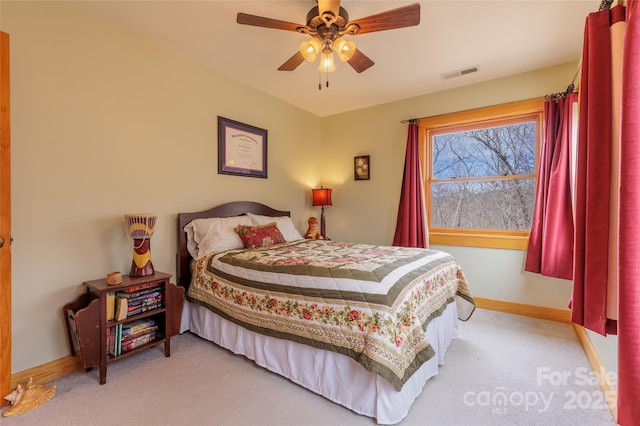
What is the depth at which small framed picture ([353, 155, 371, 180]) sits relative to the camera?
163 inches

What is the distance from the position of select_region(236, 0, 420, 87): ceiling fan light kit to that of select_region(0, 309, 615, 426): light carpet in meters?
2.27

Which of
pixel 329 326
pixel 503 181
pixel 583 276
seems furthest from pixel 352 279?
pixel 503 181

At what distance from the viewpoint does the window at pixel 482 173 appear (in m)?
3.17

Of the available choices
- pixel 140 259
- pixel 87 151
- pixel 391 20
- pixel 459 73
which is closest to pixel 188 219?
pixel 140 259

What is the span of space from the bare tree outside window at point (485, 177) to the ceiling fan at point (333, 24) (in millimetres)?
2114

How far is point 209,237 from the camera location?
270 cm

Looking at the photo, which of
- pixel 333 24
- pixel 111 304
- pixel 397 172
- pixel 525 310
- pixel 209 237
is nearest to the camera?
pixel 333 24

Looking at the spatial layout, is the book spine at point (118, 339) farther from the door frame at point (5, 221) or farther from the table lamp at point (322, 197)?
the table lamp at point (322, 197)

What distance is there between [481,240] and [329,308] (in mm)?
2448

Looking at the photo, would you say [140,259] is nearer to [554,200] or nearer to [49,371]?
[49,371]

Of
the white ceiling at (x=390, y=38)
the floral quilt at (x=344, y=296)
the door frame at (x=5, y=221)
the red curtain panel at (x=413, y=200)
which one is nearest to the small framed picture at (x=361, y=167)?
the red curtain panel at (x=413, y=200)

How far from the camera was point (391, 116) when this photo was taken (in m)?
3.94

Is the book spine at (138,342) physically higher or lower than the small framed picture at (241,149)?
lower

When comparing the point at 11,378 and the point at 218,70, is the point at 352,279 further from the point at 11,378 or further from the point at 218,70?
the point at 218,70
